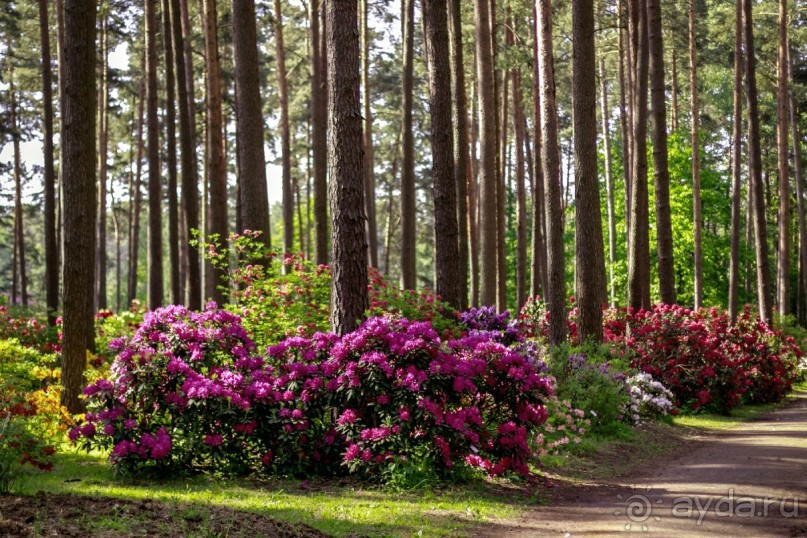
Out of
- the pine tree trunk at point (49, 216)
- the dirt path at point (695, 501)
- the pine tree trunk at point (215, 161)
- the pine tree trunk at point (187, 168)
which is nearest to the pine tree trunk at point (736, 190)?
the dirt path at point (695, 501)

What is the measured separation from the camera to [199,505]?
6.33 meters

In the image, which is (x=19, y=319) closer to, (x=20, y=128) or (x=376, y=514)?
(x=376, y=514)

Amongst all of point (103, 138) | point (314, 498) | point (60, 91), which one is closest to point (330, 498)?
point (314, 498)

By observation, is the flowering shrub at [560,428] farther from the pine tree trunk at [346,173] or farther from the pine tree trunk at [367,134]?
the pine tree trunk at [367,134]

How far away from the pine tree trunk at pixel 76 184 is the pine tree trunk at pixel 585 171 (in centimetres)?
828

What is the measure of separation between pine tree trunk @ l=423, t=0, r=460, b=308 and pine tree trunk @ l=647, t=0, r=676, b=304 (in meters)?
6.23

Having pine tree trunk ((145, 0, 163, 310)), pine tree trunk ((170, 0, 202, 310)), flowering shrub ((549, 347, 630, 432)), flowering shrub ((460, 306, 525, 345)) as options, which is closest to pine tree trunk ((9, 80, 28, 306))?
pine tree trunk ((145, 0, 163, 310))

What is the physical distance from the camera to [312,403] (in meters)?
8.31

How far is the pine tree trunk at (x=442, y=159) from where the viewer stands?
516 inches

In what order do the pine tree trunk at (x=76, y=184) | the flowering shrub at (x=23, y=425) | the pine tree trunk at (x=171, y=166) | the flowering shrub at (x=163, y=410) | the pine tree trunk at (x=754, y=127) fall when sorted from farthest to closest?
the pine tree trunk at (x=754, y=127)
the pine tree trunk at (x=171, y=166)
the pine tree trunk at (x=76, y=184)
the flowering shrub at (x=163, y=410)
the flowering shrub at (x=23, y=425)

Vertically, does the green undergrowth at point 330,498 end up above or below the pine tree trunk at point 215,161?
below

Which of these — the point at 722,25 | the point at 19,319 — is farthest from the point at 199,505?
the point at 722,25

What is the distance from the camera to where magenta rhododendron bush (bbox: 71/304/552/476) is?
7.85m

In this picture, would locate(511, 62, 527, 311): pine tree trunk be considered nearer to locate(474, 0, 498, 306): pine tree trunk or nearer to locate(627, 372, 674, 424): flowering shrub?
locate(474, 0, 498, 306): pine tree trunk
